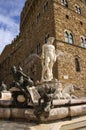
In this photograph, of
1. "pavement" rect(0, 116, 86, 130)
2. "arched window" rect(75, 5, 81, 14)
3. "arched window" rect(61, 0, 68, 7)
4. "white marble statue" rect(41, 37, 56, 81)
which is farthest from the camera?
"arched window" rect(75, 5, 81, 14)

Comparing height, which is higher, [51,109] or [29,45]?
[29,45]

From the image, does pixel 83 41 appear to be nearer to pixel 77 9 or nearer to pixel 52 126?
pixel 77 9

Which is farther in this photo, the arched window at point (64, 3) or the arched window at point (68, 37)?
the arched window at point (64, 3)

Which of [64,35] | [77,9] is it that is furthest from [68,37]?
[77,9]

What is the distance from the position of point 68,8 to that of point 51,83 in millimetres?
12141

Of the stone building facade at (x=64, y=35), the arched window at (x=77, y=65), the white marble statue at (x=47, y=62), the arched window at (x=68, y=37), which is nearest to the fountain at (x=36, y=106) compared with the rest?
the white marble statue at (x=47, y=62)

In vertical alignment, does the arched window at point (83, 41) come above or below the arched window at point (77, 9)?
below

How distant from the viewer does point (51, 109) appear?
389 centimetres

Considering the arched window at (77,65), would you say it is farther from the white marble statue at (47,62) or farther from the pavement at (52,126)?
the pavement at (52,126)

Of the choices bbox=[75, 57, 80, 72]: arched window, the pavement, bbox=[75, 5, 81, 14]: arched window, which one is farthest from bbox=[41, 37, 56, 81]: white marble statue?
bbox=[75, 5, 81, 14]: arched window

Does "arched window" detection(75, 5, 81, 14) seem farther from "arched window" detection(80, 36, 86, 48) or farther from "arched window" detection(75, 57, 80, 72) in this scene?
"arched window" detection(75, 57, 80, 72)

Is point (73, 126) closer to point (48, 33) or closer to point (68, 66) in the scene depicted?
point (68, 66)

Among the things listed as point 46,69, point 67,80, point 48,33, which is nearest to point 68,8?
point 48,33

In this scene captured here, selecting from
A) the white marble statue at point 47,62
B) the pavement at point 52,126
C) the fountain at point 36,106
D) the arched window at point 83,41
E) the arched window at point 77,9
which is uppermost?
the arched window at point 77,9
